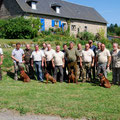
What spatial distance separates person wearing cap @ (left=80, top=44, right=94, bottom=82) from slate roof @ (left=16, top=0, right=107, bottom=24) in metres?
19.1

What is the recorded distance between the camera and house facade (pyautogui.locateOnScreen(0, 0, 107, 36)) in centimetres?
2683

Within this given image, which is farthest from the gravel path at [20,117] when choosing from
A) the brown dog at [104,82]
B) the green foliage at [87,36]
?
the green foliage at [87,36]

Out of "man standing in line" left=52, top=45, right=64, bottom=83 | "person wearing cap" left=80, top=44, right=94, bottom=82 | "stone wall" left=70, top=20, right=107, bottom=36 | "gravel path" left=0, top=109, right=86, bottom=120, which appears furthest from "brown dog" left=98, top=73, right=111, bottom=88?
"stone wall" left=70, top=20, right=107, bottom=36

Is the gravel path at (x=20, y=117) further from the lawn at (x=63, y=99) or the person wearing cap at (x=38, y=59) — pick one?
the person wearing cap at (x=38, y=59)

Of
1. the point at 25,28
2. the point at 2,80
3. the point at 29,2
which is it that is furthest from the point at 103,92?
the point at 29,2

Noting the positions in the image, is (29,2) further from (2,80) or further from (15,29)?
(2,80)

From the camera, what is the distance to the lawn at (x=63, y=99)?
527 centimetres

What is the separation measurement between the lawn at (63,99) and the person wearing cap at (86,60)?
667 mm

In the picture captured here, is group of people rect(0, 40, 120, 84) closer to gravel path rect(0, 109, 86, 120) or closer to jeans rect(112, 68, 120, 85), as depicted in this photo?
jeans rect(112, 68, 120, 85)

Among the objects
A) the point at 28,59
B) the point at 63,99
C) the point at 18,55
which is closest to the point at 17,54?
the point at 18,55

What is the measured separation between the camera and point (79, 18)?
107 ft

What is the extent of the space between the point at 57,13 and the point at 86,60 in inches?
898

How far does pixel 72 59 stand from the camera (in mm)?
8445

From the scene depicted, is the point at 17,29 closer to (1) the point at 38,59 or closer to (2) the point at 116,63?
(1) the point at 38,59
